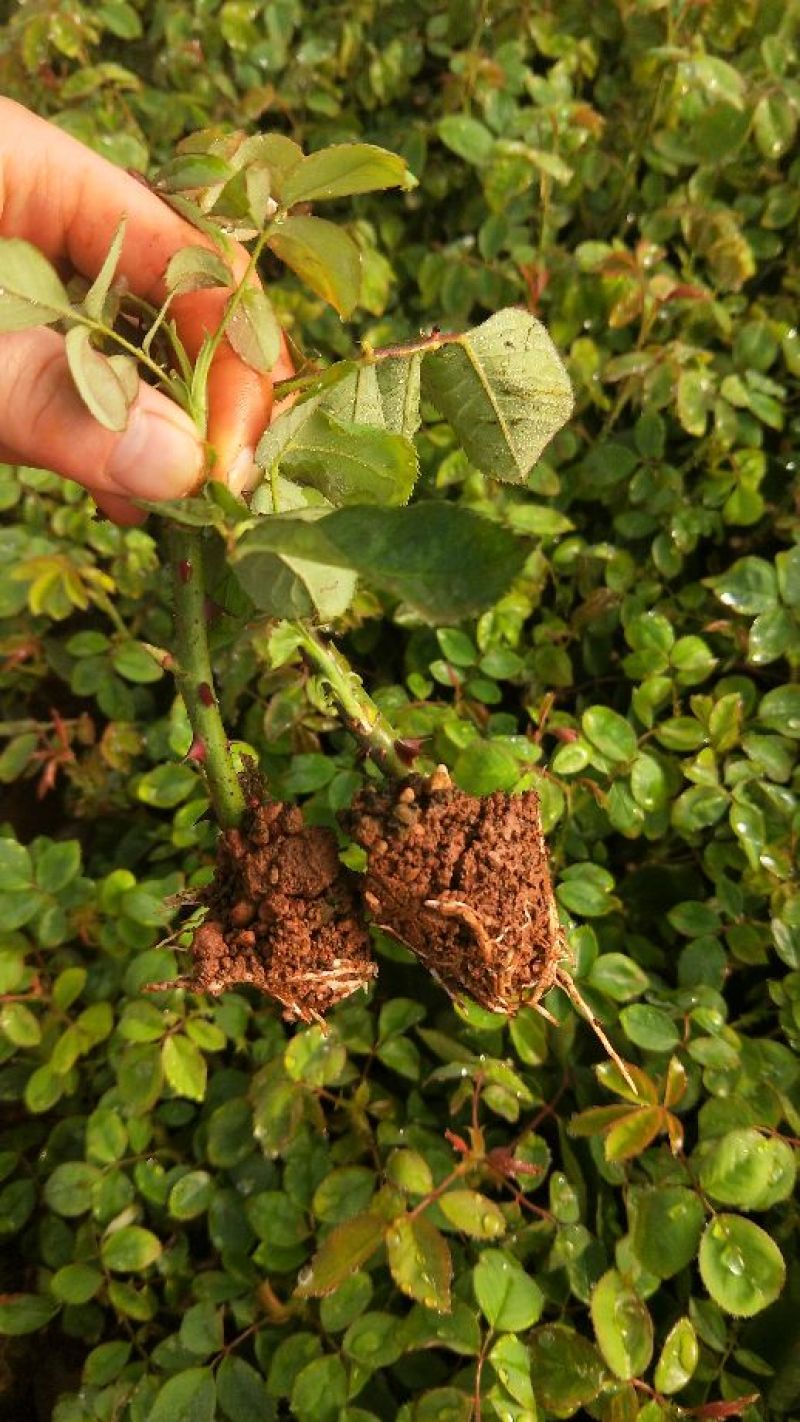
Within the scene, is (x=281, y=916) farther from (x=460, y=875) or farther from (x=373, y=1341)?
(x=373, y=1341)

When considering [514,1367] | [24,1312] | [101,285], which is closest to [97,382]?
[101,285]

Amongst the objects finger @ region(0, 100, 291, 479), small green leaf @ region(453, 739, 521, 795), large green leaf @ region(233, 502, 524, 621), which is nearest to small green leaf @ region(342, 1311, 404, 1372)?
small green leaf @ region(453, 739, 521, 795)

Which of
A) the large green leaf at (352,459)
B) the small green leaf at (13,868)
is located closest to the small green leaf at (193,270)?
the large green leaf at (352,459)

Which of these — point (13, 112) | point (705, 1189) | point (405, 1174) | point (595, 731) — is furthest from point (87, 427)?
point (705, 1189)

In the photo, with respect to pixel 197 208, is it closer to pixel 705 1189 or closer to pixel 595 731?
pixel 595 731

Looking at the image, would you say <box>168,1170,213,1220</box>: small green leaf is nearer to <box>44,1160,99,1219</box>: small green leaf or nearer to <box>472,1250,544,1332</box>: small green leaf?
<box>44,1160,99,1219</box>: small green leaf
